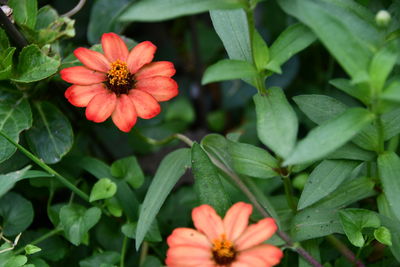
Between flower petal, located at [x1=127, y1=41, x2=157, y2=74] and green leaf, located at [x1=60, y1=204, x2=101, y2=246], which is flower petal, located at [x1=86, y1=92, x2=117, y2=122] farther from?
green leaf, located at [x1=60, y1=204, x2=101, y2=246]

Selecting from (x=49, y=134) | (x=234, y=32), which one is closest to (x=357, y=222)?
(x=234, y=32)

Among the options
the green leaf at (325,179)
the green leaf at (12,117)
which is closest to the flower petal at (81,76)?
the green leaf at (12,117)

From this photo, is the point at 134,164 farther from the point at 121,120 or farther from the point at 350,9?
the point at 350,9

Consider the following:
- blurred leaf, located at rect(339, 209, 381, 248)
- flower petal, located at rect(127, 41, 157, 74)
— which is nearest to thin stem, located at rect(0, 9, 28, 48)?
flower petal, located at rect(127, 41, 157, 74)

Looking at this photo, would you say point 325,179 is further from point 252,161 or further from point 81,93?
point 81,93

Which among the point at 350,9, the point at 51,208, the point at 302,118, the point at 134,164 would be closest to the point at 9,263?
the point at 51,208
